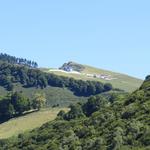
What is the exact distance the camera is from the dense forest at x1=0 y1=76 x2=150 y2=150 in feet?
242

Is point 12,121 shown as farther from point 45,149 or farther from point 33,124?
point 45,149

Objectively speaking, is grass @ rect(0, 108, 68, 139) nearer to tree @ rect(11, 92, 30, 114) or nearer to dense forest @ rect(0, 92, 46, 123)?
dense forest @ rect(0, 92, 46, 123)

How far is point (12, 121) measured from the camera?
6501 inches

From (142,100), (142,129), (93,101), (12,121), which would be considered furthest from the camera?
(12,121)

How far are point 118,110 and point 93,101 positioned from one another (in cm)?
4625

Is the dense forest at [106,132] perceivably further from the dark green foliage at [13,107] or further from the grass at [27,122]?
the dark green foliage at [13,107]

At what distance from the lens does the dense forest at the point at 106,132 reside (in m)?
73.8

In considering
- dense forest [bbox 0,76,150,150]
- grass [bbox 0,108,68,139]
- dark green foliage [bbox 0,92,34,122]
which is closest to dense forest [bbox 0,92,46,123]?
dark green foliage [bbox 0,92,34,122]

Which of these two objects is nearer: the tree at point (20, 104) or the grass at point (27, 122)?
the grass at point (27, 122)

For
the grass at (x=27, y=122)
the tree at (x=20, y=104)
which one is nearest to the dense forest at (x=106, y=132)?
the grass at (x=27, y=122)

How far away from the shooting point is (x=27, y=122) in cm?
15638

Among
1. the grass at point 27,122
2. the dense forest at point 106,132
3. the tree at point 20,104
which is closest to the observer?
the dense forest at point 106,132

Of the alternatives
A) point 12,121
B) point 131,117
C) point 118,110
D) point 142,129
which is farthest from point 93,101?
A: point 142,129

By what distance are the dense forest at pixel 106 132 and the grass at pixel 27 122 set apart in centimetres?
3642
